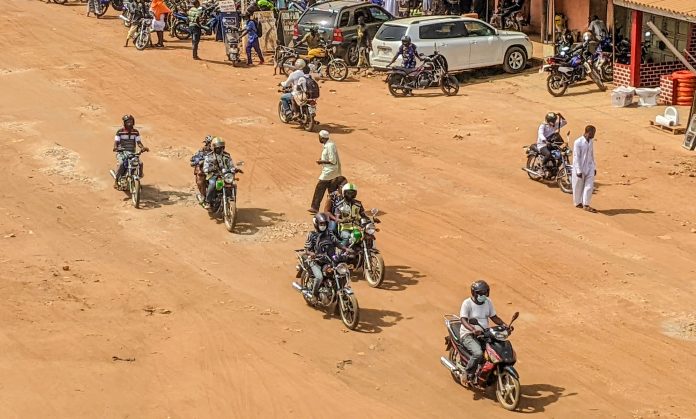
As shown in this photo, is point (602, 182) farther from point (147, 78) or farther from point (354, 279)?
point (147, 78)

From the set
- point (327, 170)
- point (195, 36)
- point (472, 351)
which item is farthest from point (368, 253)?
point (195, 36)

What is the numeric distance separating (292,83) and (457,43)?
636cm

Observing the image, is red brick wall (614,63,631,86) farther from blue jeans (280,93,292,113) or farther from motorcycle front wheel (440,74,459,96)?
blue jeans (280,93,292,113)

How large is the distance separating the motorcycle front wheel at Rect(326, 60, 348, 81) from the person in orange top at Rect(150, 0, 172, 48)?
658 cm

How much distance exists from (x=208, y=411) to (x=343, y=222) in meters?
4.41

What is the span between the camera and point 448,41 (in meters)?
28.4

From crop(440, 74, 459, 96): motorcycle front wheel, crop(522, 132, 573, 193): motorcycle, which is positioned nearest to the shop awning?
crop(440, 74, 459, 96): motorcycle front wheel

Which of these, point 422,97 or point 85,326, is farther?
point 422,97

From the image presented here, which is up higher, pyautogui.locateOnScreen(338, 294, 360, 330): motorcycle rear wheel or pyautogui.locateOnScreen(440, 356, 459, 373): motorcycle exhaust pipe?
pyautogui.locateOnScreen(338, 294, 360, 330): motorcycle rear wheel

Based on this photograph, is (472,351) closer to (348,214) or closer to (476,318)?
(476,318)

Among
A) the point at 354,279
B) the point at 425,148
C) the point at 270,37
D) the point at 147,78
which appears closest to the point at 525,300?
the point at 354,279

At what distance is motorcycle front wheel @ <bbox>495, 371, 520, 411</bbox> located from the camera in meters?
12.0

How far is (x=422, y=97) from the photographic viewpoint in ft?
89.7

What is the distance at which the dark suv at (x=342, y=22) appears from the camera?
29922 mm
